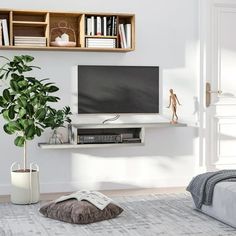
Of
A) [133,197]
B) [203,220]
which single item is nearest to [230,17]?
[133,197]

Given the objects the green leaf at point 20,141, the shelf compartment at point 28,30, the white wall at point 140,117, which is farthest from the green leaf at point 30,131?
the shelf compartment at point 28,30

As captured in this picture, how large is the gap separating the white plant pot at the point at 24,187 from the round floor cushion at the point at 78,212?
0.66 m

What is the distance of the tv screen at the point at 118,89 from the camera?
19.9ft

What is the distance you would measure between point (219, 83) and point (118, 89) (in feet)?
4.04

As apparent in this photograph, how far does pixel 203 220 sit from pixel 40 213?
4.66 ft

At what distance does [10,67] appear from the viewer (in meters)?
5.86

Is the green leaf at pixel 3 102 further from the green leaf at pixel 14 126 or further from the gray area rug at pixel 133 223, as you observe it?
the gray area rug at pixel 133 223

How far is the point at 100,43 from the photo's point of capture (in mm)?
5895

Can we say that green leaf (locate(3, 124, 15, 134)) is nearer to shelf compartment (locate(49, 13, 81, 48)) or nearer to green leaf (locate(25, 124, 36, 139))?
green leaf (locate(25, 124, 36, 139))

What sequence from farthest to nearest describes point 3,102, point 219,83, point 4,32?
point 219,83 → point 4,32 → point 3,102

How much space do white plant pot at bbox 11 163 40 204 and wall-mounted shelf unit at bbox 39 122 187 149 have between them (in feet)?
1.36

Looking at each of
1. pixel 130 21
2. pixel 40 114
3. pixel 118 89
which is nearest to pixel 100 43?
pixel 130 21

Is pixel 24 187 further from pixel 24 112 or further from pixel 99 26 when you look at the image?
pixel 99 26

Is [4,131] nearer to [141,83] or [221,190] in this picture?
[141,83]
